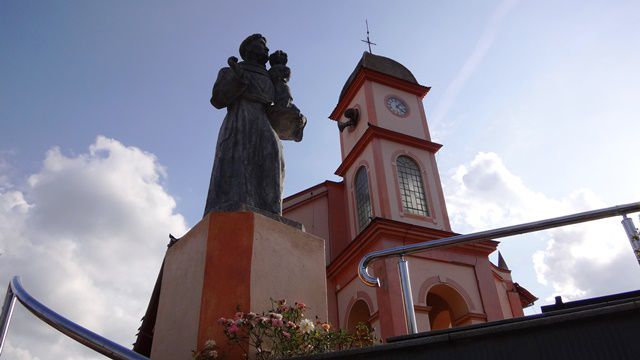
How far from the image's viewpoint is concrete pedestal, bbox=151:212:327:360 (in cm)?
346

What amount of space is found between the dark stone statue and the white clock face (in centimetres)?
1411

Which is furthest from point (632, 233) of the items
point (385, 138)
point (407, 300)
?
point (385, 138)

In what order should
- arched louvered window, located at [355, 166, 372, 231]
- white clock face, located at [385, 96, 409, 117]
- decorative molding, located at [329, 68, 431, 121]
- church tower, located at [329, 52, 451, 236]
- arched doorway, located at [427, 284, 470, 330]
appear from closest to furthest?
arched doorway, located at [427, 284, 470, 330] → church tower, located at [329, 52, 451, 236] → arched louvered window, located at [355, 166, 372, 231] → white clock face, located at [385, 96, 409, 117] → decorative molding, located at [329, 68, 431, 121]

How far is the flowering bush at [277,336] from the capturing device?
308 cm

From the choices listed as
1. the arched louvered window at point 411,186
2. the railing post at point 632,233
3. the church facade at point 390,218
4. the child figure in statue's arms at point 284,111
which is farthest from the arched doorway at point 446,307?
the railing post at point 632,233

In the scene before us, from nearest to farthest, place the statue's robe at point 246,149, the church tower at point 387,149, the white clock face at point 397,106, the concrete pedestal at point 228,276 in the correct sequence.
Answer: the concrete pedestal at point 228,276 < the statue's robe at point 246,149 < the church tower at point 387,149 < the white clock face at point 397,106

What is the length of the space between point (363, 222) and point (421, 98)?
19.9ft

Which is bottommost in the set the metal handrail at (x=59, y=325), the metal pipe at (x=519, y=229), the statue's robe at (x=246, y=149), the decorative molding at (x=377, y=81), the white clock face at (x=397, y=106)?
the metal handrail at (x=59, y=325)

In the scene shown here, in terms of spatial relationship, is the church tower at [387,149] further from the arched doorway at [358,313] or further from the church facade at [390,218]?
the arched doorway at [358,313]

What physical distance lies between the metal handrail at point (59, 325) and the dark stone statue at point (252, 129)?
152 centimetres

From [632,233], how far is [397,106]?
16499 mm

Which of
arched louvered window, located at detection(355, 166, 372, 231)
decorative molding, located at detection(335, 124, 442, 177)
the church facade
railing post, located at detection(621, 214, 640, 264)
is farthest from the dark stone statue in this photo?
decorative molding, located at detection(335, 124, 442, 177)

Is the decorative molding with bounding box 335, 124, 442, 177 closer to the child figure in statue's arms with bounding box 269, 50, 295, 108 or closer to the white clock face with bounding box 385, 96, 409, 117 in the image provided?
the white clock face with bounding box 385, 96, 409, 117

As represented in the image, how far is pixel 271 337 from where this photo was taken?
320 centimetres
